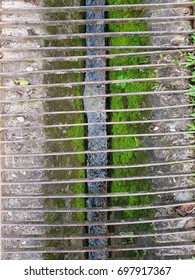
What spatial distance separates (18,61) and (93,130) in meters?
1.08

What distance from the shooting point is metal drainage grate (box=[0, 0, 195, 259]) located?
3.55 m

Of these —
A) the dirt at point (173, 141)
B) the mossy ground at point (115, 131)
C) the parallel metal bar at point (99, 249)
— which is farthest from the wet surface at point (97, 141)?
the dirt at point (173, 141)

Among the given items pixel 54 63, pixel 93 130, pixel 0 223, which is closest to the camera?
pixel 0 223

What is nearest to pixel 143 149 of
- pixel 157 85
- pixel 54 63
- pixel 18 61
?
pixel 157 85

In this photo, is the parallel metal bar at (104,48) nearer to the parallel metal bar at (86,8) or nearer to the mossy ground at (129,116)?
the mossy ground at (129,116)

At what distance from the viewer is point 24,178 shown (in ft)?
11.9

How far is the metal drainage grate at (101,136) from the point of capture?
140 inches

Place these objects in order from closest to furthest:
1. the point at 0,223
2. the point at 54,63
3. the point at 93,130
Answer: the point at 0,223, the point at 54,63, the point at 93,130

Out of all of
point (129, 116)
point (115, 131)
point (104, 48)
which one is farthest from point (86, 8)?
point (115, 131)

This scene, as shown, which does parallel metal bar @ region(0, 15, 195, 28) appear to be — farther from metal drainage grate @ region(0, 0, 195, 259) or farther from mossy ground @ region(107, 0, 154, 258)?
mossy ground @ region(107, 0, 154, 258)

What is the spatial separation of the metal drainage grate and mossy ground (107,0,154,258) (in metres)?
0.01

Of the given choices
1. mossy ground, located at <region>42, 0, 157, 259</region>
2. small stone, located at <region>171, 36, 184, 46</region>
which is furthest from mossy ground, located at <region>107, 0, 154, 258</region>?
small stone, located at <region>171, 36, 184, 46</region>

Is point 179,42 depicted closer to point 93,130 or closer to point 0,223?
point 93,130

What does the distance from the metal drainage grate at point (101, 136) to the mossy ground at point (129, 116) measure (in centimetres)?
1
